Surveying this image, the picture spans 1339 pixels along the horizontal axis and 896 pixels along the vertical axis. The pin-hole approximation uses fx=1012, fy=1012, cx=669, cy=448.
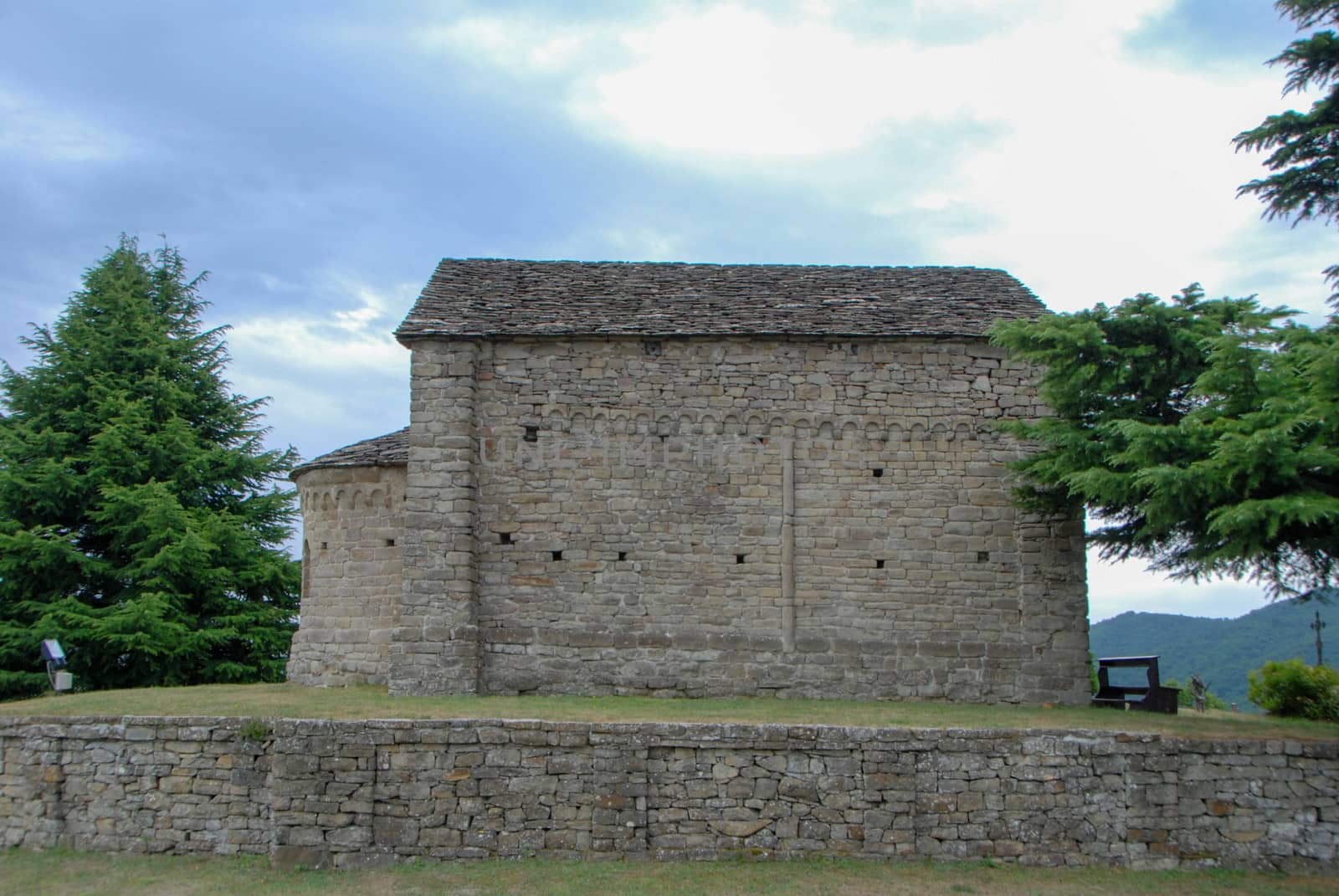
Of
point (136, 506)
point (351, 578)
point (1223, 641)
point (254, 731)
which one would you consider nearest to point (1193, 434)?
point (254, 731)

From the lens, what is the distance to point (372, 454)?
16.5m

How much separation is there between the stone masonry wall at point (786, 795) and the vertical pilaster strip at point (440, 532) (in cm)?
392

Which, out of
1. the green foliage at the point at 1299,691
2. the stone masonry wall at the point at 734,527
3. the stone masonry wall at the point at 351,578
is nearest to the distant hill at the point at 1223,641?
the green foliage at the point at 1299,691

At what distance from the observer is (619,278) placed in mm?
17797

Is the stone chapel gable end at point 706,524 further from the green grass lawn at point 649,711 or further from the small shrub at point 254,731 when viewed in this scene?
the small shrub at point 254,731

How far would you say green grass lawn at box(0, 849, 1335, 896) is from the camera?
959 centimetres

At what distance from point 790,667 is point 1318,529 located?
22.7ft

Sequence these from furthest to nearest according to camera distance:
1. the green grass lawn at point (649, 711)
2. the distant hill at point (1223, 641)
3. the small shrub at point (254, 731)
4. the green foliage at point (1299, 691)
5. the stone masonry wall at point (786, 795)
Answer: the distant hill at point (1223, 641) < the green foliage at point (1299, 691) < the green grass lawn at point (649, 711) < the small shrub at point (254, 731) < the stone masonry wall at point (786, 795)

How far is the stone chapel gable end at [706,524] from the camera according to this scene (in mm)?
14883

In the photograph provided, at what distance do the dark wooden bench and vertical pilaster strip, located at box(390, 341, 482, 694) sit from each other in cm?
950

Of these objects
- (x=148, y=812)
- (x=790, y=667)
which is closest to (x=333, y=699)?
(x=148, y=812)

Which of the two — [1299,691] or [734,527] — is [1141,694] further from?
[734,527]

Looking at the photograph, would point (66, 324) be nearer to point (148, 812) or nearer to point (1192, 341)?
point (148, 812)

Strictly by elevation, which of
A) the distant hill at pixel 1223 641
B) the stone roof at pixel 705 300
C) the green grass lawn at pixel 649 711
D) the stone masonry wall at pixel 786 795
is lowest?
the distant hill at pixel 1223 641
